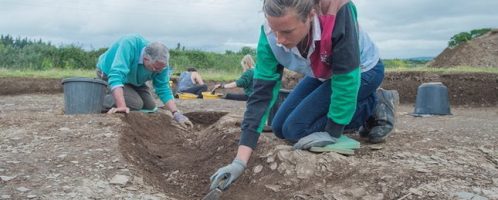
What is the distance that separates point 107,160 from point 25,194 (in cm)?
57

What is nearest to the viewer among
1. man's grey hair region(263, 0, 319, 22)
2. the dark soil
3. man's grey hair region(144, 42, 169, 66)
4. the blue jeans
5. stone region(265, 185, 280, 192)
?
man's grey hair region(263, 0, 319, 22)

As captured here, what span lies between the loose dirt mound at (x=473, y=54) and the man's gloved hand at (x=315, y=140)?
38.3ft

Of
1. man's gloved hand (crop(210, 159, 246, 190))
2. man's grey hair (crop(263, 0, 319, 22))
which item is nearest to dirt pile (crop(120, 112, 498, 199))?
man's gloved hand (crop(210, 159, 246, 190))

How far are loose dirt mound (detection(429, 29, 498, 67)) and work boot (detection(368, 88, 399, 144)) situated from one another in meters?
11.2

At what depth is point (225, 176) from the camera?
2.30 metres

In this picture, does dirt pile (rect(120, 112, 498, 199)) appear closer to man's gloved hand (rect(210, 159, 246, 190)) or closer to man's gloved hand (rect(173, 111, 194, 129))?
man's gloved hand (rect(210, 159, 246, 190))

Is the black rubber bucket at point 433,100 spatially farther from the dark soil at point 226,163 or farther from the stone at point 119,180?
the stone at point 119,180

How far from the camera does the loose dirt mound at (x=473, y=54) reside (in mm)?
13305

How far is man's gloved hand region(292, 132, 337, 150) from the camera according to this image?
107 inches

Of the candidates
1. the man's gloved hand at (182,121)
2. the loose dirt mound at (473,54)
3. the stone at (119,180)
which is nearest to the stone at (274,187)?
the stone at (119,180)

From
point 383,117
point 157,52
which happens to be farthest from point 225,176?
point 157,52

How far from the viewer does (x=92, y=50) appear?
16.9 metres

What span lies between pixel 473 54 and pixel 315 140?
1224 centimetres

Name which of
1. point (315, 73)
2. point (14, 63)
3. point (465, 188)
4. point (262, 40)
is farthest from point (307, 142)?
point (14, 63)
